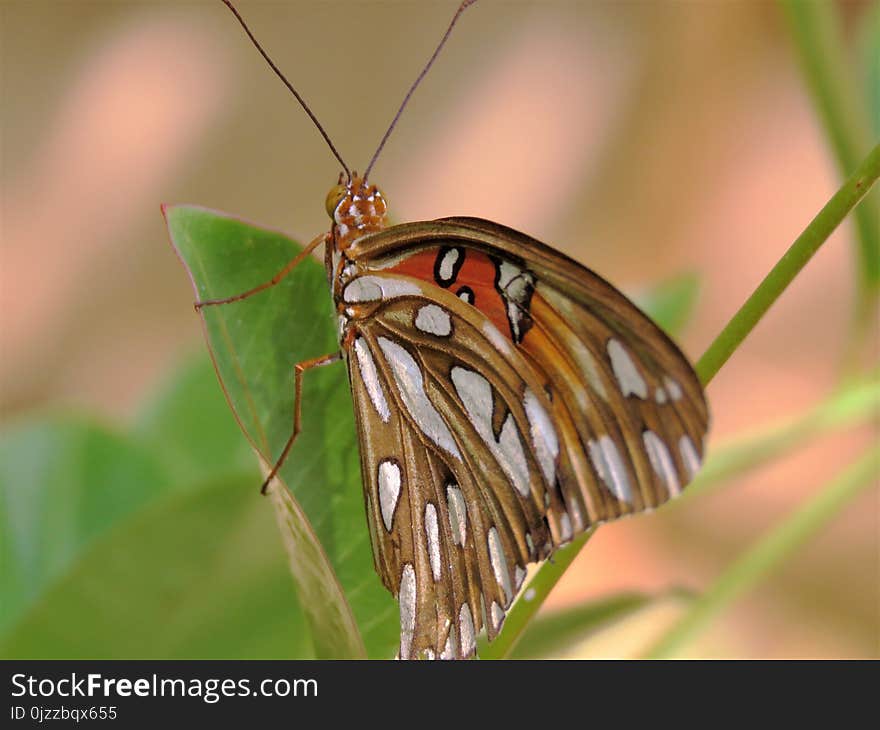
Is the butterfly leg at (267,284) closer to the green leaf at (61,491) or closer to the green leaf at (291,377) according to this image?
the green leaf at (291,377)

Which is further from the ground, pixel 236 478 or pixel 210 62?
pixel 210 62

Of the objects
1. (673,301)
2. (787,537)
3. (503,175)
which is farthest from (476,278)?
(503,175)

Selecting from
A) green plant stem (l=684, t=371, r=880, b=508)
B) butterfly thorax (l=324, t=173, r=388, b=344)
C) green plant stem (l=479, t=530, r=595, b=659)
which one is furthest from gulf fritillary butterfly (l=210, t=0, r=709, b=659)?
green plant stem (l=684, t=371, r=880, b=508)

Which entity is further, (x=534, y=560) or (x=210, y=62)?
(x=210, y=62)

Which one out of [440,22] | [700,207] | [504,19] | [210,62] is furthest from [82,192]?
[700,207]

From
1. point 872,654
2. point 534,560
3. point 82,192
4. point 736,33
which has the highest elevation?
point 736,33

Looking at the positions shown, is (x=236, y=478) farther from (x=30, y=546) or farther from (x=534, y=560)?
(x=30, y=546)
